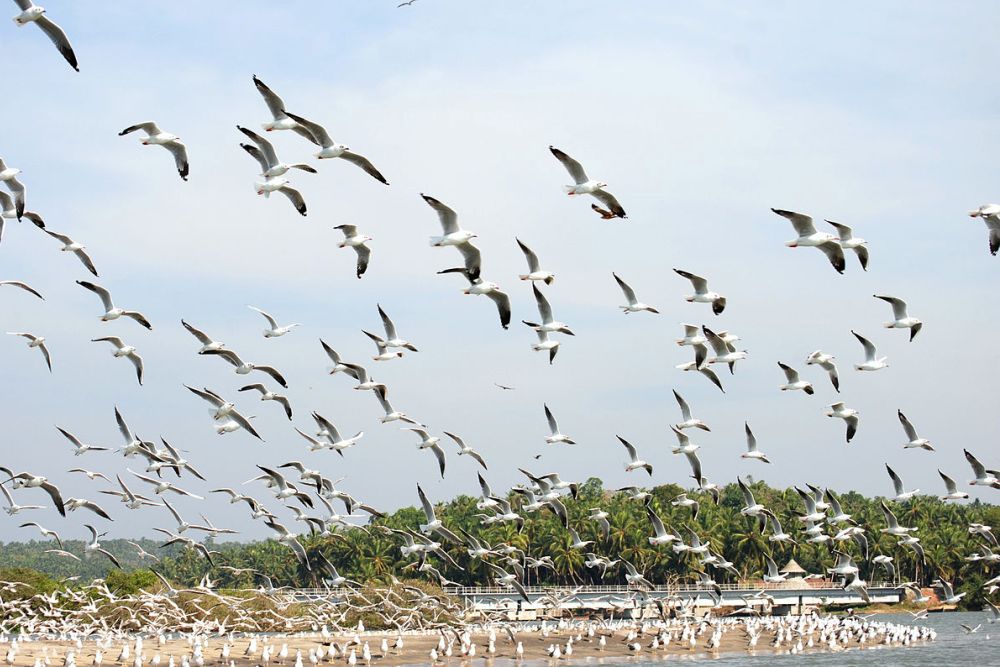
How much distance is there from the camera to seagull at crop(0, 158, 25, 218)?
94.2 feet

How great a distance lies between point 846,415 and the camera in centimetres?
3731

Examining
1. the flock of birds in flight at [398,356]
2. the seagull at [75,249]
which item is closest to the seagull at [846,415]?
the flock of birds in flight at [398,356]

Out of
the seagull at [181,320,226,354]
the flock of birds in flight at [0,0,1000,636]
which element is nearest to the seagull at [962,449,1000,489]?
the flock of birds in flight at [0,0,1000,636]

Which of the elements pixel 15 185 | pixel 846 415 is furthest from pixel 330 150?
pixel 846 415

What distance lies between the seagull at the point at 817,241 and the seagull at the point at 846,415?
29.4 ft

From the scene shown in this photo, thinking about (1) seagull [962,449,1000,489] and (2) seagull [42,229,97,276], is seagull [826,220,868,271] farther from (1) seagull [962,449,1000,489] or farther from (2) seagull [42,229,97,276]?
(2) seagull [42,229,97,276]

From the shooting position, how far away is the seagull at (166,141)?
2758 cm

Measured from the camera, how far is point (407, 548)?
4541cm

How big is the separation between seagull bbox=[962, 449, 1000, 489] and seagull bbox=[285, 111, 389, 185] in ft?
64.9

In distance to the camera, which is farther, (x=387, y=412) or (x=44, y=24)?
(x=387, y=412)

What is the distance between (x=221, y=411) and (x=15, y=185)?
26.5 feet

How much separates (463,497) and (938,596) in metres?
41.1

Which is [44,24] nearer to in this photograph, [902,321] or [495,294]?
[495,294]

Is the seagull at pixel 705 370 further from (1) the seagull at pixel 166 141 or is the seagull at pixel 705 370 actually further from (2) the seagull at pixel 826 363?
(1) the seagull at pixel 166 141
